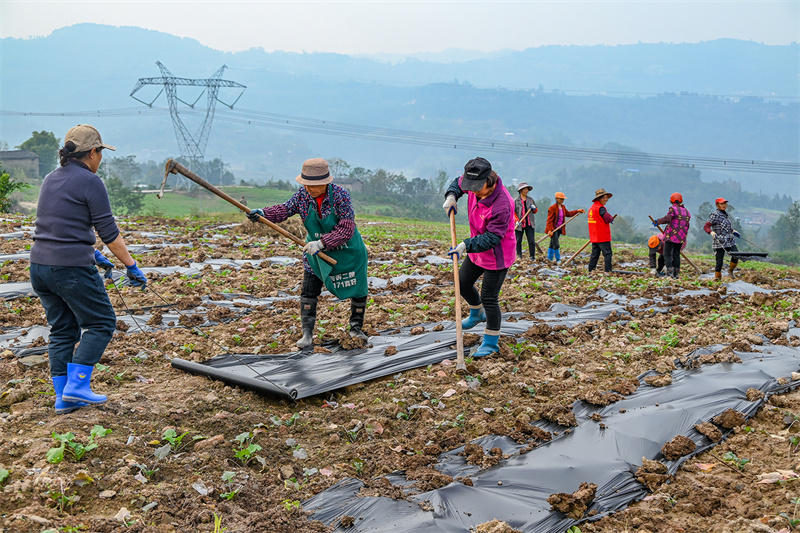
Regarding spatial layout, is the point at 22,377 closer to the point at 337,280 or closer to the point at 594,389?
the point at 337,280

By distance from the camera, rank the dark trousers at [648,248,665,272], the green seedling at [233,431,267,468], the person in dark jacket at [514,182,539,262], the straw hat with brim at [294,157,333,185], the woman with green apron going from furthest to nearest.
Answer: the person in dark jacket at [514,182,539,262]
the dark trousers at [648,248,665,272]
the woman with green apron
the straw hat with brim at [294,157,333,185]
the green seedling at [233,431,267,468]

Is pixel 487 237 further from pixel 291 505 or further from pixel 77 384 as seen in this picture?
pixel 77 384

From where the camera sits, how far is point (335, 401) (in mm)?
4777

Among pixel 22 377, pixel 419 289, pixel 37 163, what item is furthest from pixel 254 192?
pixel 22 377

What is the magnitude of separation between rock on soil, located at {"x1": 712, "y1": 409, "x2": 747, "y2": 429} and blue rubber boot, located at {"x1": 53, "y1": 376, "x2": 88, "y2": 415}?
4.50 metres

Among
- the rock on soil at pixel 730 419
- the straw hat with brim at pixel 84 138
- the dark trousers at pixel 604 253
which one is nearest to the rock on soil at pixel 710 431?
the rock on soil at pixel 730 419

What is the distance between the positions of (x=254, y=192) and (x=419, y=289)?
45.5m

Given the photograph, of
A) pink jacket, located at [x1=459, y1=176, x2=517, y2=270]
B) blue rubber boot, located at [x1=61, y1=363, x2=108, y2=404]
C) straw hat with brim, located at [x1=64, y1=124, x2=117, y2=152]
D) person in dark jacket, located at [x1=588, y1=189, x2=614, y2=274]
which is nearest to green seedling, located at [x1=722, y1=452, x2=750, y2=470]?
pink jacket, located at [x1=459, y1=176, x2=517, y2=270]

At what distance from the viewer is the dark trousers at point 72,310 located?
377 cm

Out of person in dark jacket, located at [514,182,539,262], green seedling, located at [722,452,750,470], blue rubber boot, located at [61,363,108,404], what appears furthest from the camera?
person in dark jacket, located at [514,182,539,262]

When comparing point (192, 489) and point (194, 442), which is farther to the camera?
point (194, 442)

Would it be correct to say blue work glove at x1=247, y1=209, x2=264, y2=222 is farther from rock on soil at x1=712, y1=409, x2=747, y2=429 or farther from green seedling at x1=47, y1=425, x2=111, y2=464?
rock on soil at x1=712, y1=409, x2=747, y2=429

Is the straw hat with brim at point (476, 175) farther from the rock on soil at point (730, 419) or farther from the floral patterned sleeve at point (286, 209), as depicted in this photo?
the rock on soil at point (730, 419)

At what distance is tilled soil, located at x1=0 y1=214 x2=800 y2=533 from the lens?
10.1 ft
